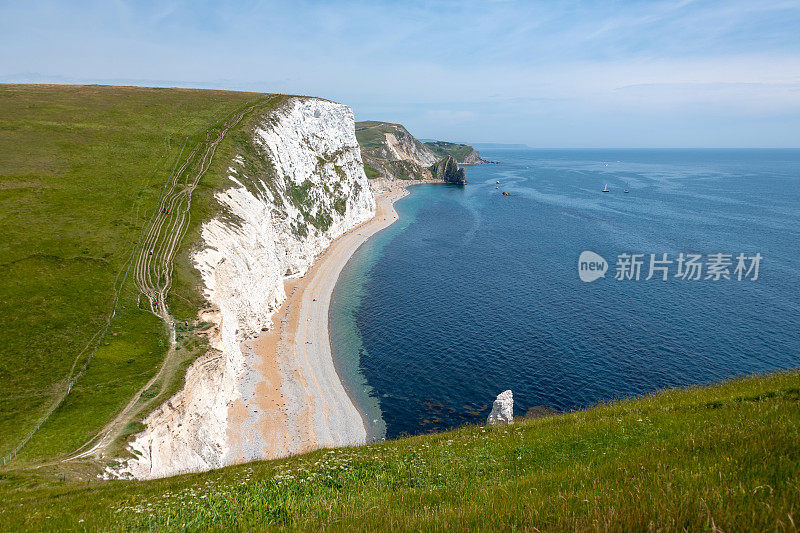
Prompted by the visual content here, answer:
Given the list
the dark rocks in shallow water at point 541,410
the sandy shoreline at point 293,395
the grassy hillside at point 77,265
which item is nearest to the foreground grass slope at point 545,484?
the grassy hillside at point 77,265

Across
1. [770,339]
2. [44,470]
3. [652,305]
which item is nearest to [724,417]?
[44,470]

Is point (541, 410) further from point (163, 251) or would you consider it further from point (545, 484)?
point (163, 251)

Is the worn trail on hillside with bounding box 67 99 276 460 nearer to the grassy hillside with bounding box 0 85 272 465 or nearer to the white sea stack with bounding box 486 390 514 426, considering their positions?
the grassy hillside with bounding box 0 85 272 465

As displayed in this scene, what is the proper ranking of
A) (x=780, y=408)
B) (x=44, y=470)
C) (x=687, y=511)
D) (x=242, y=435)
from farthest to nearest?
(x=242, y=435), (x=44, y=470), (x=780, y=408), (x=687, y=511)

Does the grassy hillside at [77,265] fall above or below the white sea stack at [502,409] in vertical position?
above

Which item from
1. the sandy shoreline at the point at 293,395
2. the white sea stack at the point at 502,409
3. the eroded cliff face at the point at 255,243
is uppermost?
the eroded cliff face at the point at 255,243

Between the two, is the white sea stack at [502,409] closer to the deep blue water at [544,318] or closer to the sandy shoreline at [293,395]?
the deep blue water at [544,318]

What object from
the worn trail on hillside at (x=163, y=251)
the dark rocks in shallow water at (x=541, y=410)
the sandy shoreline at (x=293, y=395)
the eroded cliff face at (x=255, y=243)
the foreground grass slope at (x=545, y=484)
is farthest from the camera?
the dark rocks in shallow water at (x=541, y=410)

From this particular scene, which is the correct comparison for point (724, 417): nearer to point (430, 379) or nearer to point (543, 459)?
point (543, 459)
